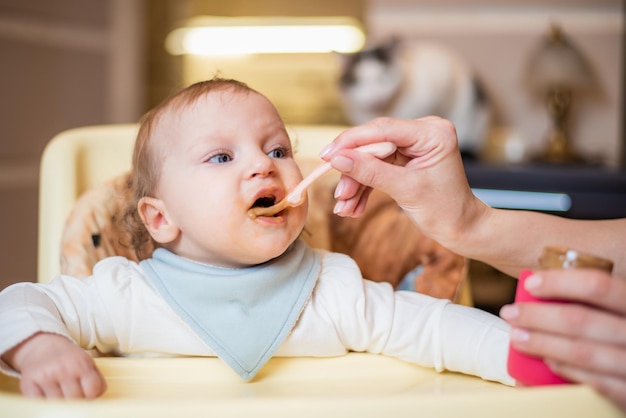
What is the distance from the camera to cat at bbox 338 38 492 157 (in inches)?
106

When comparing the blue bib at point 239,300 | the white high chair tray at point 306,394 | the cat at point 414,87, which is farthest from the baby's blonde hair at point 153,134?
the cat at point 414,87

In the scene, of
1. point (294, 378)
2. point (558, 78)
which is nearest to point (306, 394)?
point (294, 378)

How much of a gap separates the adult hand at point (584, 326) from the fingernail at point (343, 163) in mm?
265

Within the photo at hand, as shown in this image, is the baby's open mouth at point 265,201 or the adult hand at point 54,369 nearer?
the adult hand at point 54,369

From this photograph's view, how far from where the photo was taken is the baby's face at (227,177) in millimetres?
863

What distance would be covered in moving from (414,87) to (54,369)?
225cm

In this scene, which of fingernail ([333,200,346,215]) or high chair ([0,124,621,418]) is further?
fingernail ([333,200,346,215])

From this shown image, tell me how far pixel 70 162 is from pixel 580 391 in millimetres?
913

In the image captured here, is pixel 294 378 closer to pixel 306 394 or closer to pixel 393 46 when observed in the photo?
pixel 306 394

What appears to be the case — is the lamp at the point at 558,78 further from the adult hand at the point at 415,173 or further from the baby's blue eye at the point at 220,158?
the baby's blue eye at the point at 220,158

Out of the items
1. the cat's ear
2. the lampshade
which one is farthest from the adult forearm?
the lampshade

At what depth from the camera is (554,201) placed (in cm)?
233

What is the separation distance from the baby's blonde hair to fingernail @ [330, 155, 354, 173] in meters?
0.21

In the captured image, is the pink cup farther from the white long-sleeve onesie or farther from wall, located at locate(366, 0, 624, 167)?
wall, located at locate(366, 0, 624, 167)
